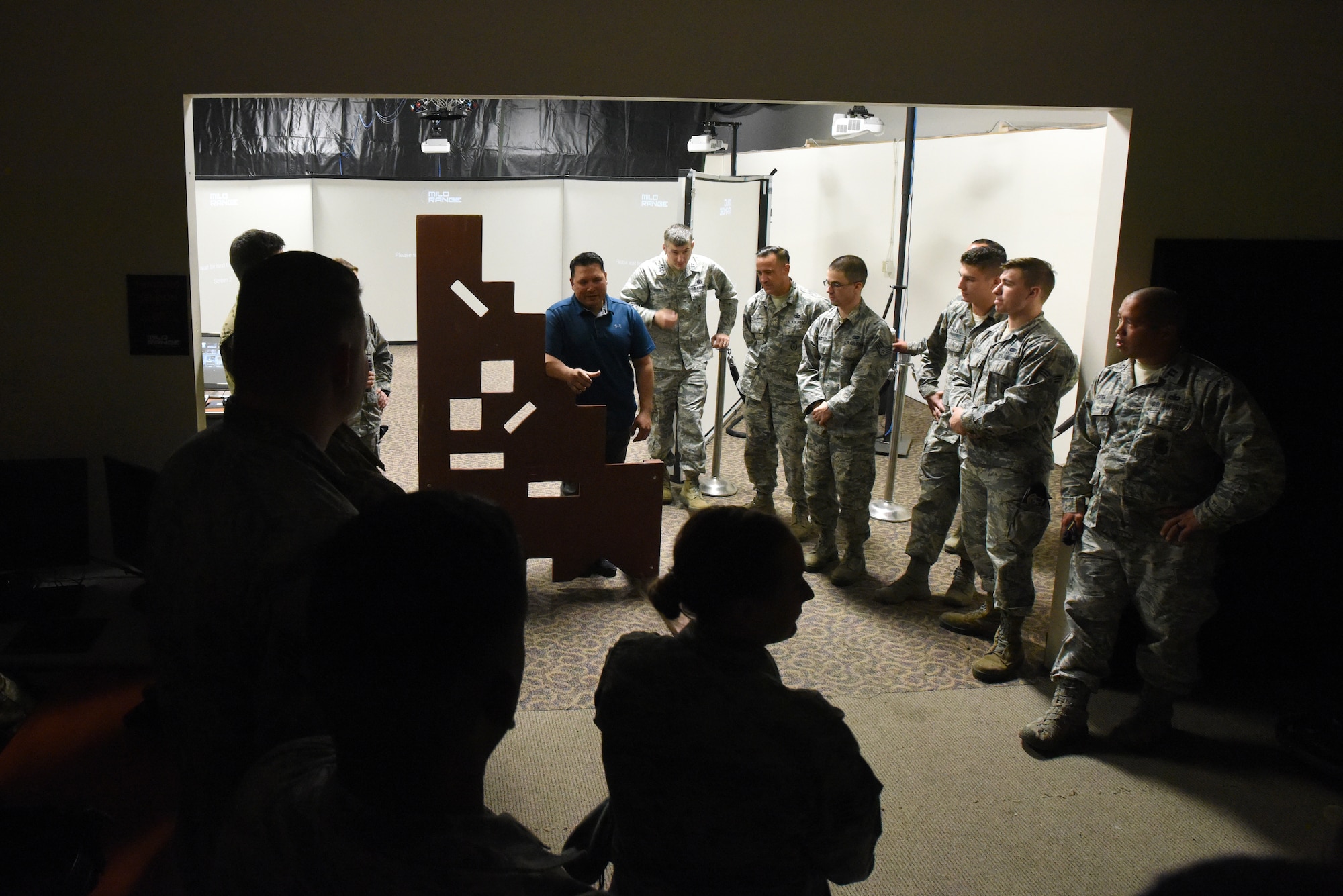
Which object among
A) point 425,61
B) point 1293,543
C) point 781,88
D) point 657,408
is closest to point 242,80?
point 425,61

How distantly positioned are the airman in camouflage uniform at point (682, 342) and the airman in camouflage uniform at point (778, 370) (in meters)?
0.40

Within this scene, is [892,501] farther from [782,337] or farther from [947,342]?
[947,342]

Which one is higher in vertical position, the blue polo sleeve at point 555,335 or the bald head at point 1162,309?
the bald head at point 1162,309

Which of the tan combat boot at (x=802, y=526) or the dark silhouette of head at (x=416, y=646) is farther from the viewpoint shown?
the tan combat boot at (x=802, y=526)

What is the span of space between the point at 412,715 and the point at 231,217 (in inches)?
396

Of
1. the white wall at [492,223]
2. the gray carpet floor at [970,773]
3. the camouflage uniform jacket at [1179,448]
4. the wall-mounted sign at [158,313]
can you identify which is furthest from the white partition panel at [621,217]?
the camouflage uniform jacket at [1179,448]

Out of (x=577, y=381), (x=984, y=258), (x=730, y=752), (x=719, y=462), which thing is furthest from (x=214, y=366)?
(x=730, y=752)

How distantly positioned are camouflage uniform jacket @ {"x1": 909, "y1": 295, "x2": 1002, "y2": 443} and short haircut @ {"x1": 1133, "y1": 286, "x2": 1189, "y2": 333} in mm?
1187

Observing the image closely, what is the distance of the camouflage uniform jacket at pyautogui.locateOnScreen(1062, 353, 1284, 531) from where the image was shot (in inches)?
104

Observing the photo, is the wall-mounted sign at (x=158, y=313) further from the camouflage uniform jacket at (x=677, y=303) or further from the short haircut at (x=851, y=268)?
the camouflage uniform jacket at (x=677, y=303)

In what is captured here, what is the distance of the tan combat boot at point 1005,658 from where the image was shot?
11.3 ft

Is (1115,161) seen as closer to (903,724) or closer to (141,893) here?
(903,724)

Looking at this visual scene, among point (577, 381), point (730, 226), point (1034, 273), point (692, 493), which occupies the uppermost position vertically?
point (730, 226)

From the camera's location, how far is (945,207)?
7.49 m
